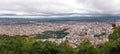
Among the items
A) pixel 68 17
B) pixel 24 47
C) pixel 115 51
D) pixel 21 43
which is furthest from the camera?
pixel 68 17

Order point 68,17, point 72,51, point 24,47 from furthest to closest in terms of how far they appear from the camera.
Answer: point 68,17
point 24,47
point 72,51

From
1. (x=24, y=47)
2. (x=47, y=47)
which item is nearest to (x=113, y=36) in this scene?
A: (x=47, y=47)

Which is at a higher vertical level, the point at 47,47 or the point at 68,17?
the point at 47,47

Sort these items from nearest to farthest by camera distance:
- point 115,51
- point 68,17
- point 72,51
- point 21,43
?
point 115,51 < point 72,51 < point 21,43 < point 68,17

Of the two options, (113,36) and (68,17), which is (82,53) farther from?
(68,17)

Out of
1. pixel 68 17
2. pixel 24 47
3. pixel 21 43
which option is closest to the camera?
pixel 24 47

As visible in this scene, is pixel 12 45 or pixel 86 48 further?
pixel 12 45

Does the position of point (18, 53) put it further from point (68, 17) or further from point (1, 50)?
point (68, 17)

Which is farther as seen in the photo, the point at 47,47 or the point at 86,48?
the point at 47,47

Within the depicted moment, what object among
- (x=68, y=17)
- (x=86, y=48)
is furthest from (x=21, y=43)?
(x=68, y=17)
